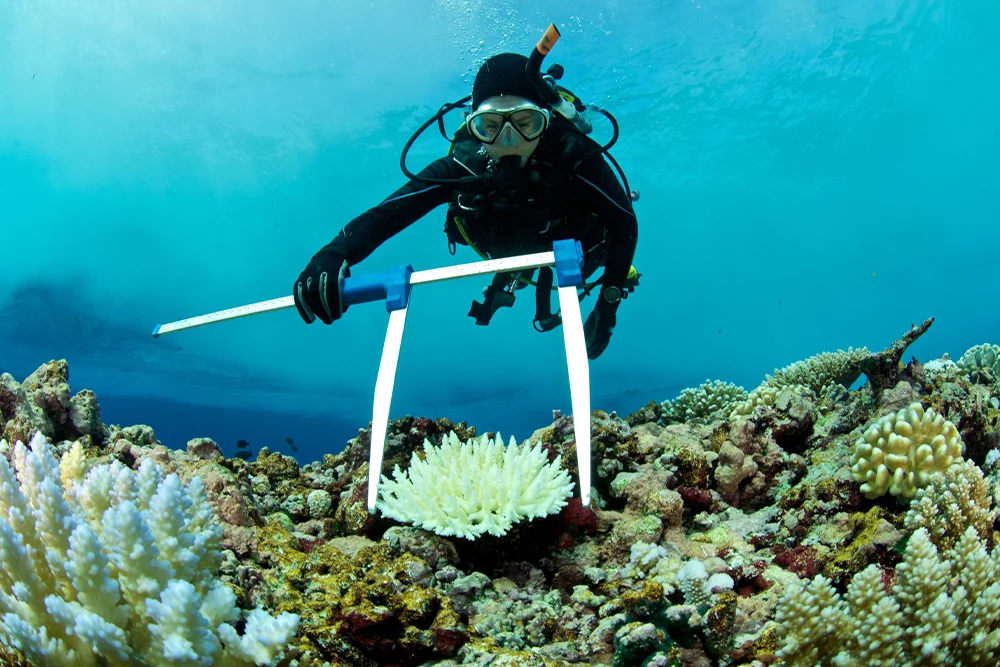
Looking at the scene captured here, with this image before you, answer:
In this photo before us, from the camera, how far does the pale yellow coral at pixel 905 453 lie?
9.68 feet

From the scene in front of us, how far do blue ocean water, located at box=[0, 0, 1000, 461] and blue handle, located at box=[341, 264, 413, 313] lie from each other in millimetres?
15397

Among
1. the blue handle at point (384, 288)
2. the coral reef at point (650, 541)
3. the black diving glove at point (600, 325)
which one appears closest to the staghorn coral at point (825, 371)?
the coral reef at point (650, 541)

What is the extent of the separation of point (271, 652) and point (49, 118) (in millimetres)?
35990

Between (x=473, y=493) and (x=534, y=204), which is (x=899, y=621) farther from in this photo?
(x=534, y=204)

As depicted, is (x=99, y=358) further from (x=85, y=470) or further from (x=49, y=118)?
(x=85, y=470)

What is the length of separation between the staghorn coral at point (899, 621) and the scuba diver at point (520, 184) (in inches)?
122

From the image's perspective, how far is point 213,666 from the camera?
1495 mm

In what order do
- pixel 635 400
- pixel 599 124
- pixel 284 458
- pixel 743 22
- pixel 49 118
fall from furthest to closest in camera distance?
pixel 635 400 < pixel 49 118 < pixel 599 124 < pixel 743 22 < pixel 284 458

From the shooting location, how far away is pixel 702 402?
672 centimetres

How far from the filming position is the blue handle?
329cm

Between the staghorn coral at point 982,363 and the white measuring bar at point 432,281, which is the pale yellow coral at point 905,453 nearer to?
the white measuring bar at point 432,281

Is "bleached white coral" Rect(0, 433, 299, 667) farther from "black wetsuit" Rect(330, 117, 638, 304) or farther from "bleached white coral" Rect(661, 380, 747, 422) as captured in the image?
"bleached white coral" Rect(661, 380, 747, 422)

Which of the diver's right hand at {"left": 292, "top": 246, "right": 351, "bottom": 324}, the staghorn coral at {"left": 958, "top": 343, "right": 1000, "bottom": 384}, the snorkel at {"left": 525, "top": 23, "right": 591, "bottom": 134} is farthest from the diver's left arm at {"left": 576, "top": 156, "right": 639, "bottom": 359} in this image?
the staghorn coral at {"left": 958, "top": 343, "right": 1000, "bottom": 384}

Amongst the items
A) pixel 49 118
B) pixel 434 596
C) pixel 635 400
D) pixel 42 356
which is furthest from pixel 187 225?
pixel 635 400
